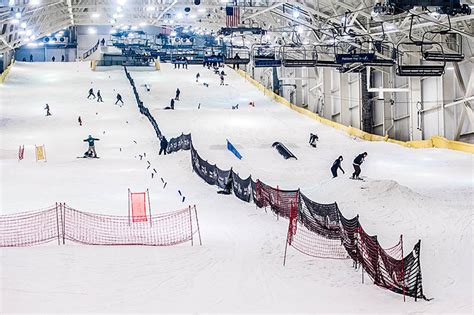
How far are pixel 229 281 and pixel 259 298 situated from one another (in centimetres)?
93

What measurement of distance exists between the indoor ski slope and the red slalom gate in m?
0.65

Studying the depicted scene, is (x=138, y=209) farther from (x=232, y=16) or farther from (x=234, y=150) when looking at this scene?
(x=232, y=16)

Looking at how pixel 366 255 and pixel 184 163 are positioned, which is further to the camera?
pixel 184 163

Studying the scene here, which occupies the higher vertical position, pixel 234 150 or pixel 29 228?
pixel 234 150

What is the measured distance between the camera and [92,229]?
45.4ft

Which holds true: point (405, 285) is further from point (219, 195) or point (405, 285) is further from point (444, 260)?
point (219, 195)

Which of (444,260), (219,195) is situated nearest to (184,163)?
(219,195)

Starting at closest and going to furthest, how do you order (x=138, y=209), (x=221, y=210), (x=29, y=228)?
(x=29, y=228)
(x=138, y=209)
(x=221, y=210)

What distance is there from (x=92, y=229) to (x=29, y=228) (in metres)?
1.38

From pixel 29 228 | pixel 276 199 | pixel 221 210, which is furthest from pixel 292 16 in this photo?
pixel 29 228

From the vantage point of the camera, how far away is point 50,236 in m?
12.9

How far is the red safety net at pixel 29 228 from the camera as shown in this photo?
12.5m

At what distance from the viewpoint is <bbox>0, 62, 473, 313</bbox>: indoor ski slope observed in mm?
9641

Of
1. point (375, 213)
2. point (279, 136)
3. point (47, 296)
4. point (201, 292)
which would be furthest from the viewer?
point (279, 136)
